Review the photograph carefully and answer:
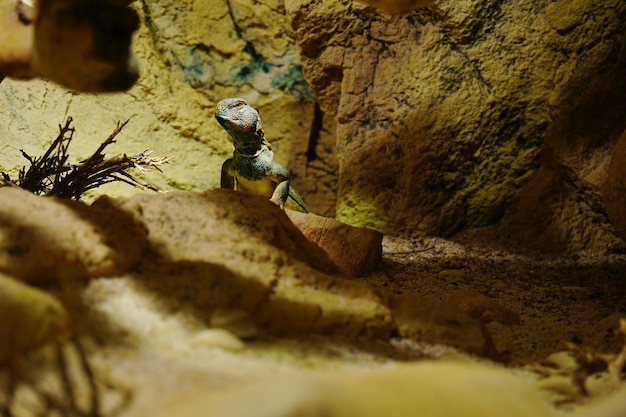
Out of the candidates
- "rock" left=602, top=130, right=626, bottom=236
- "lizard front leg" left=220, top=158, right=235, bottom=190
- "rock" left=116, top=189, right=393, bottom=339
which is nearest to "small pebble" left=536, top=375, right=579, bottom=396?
"rock" left=116, top=189, right=393, bottom=339

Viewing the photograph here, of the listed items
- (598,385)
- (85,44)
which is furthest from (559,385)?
(85,44)

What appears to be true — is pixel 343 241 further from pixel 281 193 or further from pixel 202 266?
pixel 202 266

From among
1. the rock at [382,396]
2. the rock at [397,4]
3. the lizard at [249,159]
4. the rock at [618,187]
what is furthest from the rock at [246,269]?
the lizard at [249,159]

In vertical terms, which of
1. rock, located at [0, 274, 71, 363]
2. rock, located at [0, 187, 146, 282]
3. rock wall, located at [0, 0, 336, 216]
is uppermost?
rock wall, located at [0, 0, 336, 216]

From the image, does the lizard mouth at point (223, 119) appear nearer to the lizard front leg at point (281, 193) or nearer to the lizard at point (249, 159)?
the lizard at point (249, 159)

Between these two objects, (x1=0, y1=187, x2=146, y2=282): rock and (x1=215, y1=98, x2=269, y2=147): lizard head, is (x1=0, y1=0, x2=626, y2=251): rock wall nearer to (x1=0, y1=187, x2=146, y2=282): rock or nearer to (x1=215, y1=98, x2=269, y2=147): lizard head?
(x1=215, y1=98, x2=269, y2=147): lizard head
